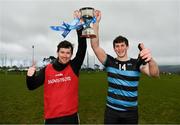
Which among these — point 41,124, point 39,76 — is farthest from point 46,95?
point 41,124

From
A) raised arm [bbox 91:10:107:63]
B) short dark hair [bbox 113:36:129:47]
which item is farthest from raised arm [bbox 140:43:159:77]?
raised arm [bbox 91:10:107:63]

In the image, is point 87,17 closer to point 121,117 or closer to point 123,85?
point 123,85

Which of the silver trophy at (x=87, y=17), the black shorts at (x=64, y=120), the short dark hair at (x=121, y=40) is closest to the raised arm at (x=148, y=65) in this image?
the short dark hair at (x=121, y=40)

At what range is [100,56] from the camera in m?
5.46

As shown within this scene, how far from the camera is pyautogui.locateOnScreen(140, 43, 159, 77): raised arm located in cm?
486

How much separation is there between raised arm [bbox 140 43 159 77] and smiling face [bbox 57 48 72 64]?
1105 mm

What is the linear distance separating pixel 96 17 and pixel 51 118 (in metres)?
1.92

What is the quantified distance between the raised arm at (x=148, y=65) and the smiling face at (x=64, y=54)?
3.63ft

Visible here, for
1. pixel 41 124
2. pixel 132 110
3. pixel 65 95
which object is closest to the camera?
pixel 65 95

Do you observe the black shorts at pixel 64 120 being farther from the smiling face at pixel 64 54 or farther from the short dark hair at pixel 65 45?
the short dark hair at pixel 65 45

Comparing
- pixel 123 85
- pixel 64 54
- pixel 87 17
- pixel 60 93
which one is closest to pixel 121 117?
pixel 123 85

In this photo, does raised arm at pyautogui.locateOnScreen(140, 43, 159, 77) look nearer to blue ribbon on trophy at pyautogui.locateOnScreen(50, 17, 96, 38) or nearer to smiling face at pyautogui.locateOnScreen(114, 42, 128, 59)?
smiling face at pyautogui.locateOnScreen(114, 42, 128, 59)

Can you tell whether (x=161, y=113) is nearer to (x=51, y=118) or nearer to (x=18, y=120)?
(x=18, y=120)

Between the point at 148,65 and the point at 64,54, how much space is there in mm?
1352
